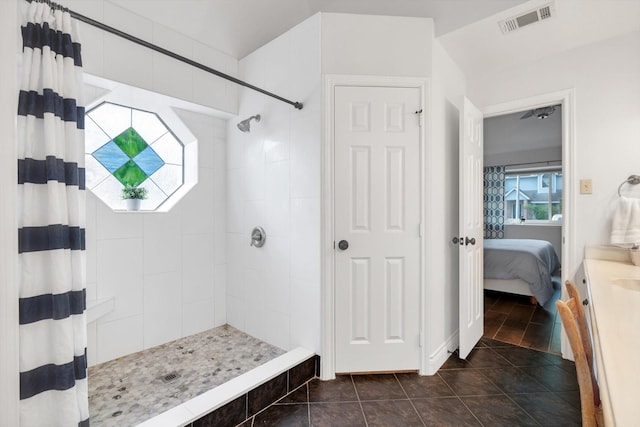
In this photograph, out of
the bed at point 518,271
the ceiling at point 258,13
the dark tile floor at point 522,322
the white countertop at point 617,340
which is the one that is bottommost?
the dark tile floor at point 522,322

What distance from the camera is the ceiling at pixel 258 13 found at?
79.3 inches

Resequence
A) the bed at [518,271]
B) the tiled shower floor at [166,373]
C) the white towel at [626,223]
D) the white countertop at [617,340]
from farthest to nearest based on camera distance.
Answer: the bed at [518,271] → the white towel at [626,223] → the tiled shower floor at [166,373] → the white countertop at [617,340]

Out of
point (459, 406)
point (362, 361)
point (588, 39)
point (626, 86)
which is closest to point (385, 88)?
point (588, 39)

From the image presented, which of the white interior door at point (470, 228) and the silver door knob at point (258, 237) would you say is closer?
the white interior door at point (470, 228)

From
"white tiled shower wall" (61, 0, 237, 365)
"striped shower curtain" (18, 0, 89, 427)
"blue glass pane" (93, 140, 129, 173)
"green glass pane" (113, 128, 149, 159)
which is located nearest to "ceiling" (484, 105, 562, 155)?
"white tiled shower wall" (61, 0, 237, 365)

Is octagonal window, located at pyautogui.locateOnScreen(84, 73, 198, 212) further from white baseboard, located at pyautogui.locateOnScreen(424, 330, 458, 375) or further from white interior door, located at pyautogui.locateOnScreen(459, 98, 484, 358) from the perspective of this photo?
white baseboard, located at pyautogui.locateOnScreen(424, 330, 458, 375)

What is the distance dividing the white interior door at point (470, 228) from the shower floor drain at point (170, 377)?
2.04 meters

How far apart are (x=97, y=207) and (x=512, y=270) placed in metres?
4.13

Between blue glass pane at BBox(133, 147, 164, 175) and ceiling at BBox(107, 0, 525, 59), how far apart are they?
3.33ft

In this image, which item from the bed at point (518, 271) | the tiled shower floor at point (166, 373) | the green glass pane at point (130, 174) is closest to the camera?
the tiled shower floor at point (166, 373)

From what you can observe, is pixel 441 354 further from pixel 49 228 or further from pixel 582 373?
pixel 49 228

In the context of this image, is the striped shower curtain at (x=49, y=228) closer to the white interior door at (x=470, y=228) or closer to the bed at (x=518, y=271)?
the white interior door at (x=470, y=228)

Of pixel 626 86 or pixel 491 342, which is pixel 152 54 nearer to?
pixel 626 86

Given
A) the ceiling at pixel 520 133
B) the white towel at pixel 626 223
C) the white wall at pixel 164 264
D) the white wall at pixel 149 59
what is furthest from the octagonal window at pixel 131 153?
the ceiling at pixel 520 133
